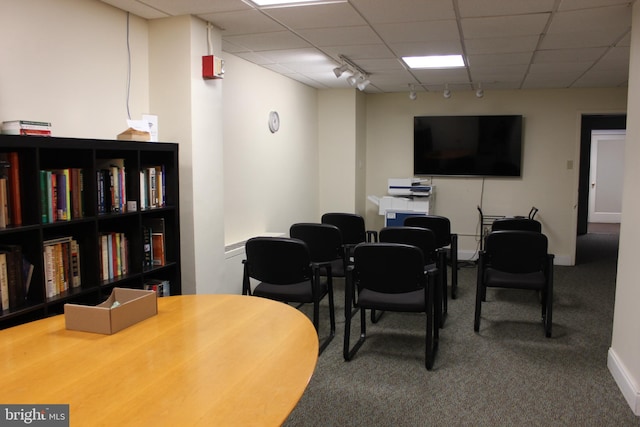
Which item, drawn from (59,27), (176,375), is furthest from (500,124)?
(176,375)

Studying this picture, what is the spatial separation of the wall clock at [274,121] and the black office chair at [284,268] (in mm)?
2181

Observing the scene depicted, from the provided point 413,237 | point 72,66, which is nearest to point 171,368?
point 72,66

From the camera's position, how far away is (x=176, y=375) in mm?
1536

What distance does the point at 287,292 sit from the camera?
3582mm

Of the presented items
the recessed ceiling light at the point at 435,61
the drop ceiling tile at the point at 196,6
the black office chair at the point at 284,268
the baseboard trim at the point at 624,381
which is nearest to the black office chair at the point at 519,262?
the baseboard trim at the point at 624,381

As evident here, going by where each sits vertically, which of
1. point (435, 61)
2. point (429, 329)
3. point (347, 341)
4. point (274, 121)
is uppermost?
point (435, 61)

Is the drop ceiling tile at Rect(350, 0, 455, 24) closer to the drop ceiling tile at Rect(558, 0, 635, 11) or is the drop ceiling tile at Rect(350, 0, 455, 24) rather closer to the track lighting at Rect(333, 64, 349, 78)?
the drop ceiling tile at Rect(558, 0, 635, 11)

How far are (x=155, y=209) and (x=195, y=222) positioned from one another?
50 cm

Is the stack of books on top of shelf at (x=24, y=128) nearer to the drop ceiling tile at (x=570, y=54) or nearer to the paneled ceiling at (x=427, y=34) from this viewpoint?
the paneled ceiling at (x=427, y=34)

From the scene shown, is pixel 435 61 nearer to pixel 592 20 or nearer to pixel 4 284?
pixel 592 20

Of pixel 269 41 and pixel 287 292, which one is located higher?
pixel 269 41

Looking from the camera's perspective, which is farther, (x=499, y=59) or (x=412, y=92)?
(x=412, y=92)

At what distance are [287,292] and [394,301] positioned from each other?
79 centimetres

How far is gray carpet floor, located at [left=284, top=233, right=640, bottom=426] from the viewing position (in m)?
2.74
